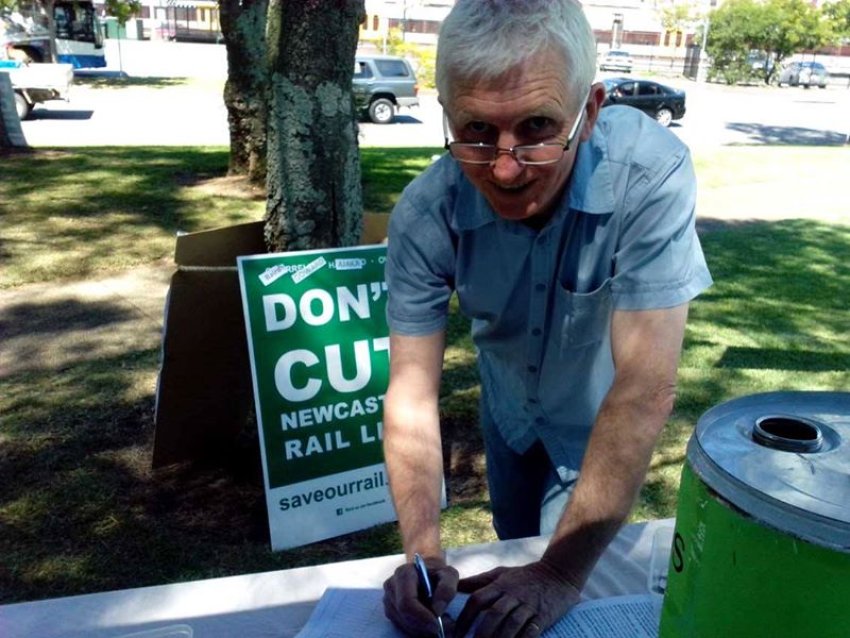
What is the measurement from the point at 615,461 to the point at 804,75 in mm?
Result: 42025

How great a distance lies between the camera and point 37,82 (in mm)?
16719

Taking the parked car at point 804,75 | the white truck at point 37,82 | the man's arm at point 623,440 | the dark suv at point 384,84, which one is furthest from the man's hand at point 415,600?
the parked car at point 804,75

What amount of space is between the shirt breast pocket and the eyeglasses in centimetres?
29

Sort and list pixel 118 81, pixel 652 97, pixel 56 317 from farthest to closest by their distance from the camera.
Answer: pixel 118 81, pixel 652 97, pixel 56 317

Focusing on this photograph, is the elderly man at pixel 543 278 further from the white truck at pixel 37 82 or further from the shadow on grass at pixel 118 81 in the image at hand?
the shadow on grass at pixel 118 81

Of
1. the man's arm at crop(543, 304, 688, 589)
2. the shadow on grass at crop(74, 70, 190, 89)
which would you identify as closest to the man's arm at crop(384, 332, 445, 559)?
the man's arm at crop(543, 304, 688, 589)

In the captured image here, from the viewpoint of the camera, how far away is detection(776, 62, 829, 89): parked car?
127 ft

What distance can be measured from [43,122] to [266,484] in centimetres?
1576

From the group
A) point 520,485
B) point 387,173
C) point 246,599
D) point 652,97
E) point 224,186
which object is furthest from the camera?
point 652,97

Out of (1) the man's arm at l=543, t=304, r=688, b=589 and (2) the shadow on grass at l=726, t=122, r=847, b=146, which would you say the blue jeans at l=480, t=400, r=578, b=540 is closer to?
(1) the man's arm at l=543, t=304, r=688, b=589

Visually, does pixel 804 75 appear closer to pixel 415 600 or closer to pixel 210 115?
pixel 210 115

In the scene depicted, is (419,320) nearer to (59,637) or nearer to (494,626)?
(494,626)

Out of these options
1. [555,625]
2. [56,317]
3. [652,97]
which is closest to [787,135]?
[652,97]

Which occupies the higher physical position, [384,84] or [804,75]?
[384,84]
